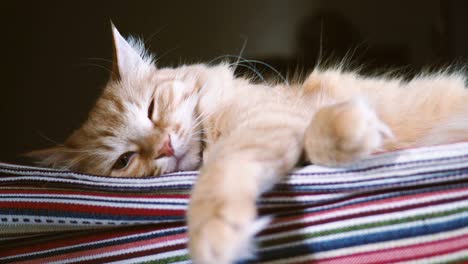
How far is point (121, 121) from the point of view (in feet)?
4.33

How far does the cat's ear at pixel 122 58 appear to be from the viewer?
143 cm

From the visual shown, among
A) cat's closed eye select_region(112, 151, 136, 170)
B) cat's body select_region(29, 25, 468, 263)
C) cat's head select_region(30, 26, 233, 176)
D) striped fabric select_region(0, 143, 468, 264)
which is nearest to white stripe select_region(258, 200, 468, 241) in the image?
striped fabric select_region(0, 143, 468, 264)

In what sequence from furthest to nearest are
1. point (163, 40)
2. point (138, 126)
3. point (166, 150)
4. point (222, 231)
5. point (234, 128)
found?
point (163, 40) < point (138, 126) < point (166, 150) < point (234, 128) < point (222, 231)

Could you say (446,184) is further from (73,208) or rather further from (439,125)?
(73,208)

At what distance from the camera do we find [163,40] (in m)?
2.43

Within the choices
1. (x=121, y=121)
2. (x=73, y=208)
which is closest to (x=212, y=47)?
(x=121, y=121)

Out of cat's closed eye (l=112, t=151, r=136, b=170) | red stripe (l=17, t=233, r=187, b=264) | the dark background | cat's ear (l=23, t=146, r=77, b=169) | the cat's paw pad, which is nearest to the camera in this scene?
the cat's paw pad

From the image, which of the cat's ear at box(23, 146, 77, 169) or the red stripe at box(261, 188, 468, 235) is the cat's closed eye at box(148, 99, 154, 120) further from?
the red stripe at box(261, 188, 468, 235)

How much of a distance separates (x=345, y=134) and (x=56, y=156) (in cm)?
106

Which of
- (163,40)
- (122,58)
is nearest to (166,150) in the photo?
(122,58)

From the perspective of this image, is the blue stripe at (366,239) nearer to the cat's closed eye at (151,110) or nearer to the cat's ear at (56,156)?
the cat's closed eye at (151,110)

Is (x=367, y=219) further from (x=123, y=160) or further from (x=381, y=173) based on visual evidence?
(x=123, y=160)

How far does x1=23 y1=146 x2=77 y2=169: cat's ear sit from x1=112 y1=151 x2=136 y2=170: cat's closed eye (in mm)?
191

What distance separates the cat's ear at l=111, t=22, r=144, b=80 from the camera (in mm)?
1432
